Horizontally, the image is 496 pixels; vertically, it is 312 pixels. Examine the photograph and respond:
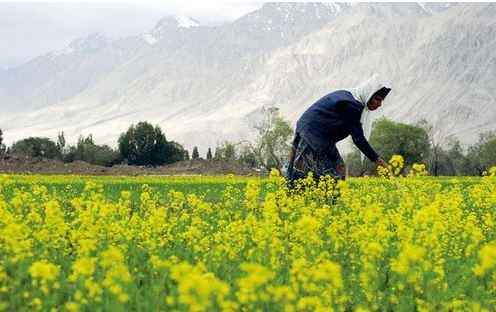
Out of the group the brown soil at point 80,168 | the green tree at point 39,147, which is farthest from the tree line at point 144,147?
the brown soil at point 80,168

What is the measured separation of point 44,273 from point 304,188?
28.1 ft

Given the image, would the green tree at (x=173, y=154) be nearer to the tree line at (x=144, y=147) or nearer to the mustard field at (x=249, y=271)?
the tree line at (x=144, y=147)

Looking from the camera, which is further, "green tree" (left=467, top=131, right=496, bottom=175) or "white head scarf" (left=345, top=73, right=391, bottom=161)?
"green tree" (left=467, top=131, right=496, bottom=175)

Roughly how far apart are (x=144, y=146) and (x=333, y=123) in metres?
83.3

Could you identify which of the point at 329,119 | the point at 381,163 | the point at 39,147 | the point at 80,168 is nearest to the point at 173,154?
the point at 39,147

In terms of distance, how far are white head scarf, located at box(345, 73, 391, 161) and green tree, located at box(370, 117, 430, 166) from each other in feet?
240

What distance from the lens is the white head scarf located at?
10.6 metres

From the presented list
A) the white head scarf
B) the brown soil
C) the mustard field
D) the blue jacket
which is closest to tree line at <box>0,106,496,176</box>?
the brown soil

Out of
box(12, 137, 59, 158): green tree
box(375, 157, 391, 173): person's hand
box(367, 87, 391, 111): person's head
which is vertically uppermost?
box(12, 137, 59, 158): green tree

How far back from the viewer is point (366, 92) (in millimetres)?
10711

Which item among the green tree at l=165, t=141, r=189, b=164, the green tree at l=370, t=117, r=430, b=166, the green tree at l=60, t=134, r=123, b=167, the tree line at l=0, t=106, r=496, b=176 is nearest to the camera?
the green tree at l=370, t=117, r=430, b=166

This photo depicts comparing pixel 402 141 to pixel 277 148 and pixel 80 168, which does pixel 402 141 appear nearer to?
pixel 277 148

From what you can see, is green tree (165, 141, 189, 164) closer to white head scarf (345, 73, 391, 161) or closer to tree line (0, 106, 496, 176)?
tree line (0, 106, 496, 176)

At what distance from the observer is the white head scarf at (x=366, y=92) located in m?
10.6
